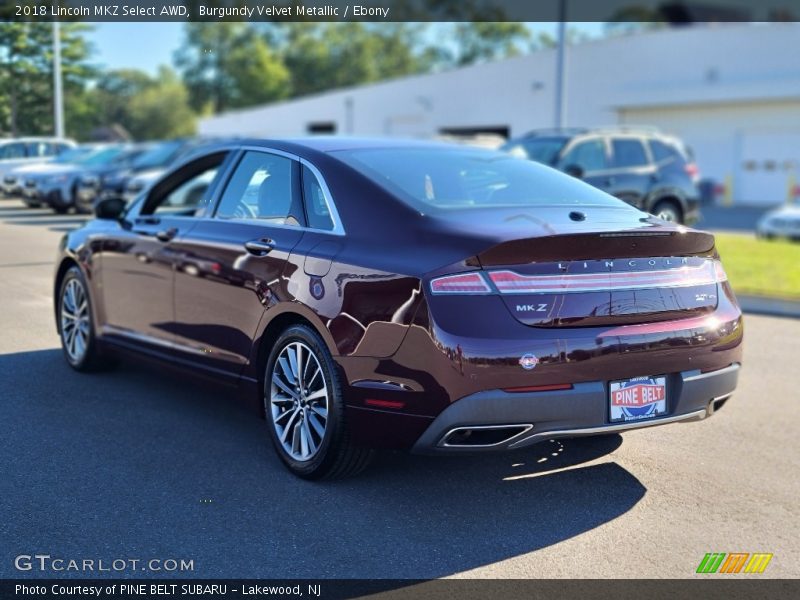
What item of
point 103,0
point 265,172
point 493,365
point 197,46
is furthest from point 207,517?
point 197,46

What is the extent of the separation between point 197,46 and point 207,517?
7994 cm

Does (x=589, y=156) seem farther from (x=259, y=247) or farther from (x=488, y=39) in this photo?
(x=488, y=39)

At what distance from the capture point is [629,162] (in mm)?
15016

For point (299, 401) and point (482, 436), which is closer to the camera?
point (482, 436)

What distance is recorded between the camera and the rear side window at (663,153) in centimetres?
1527

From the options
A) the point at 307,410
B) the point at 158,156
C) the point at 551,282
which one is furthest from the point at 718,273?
the point at 158,156

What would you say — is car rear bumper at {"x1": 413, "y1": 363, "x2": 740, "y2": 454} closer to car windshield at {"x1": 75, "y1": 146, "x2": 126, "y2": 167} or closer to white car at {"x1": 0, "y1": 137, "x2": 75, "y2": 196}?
white car at {"x1": 0, "y1": 137, "x2": 75, "y2": 196}

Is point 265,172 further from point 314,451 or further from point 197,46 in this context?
point 197,46

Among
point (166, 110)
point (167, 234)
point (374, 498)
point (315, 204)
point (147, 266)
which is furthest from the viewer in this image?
point (166, 110)

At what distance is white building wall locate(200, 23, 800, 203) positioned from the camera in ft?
122

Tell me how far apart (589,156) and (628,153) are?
712mm

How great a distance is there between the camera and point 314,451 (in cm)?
475

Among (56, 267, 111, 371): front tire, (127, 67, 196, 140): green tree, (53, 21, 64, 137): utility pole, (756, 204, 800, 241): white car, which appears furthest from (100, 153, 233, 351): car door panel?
(127, 67, 196, 140): green tree

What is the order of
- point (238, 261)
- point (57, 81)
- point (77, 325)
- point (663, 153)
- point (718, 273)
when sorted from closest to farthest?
1. point (718, 273)
2. point (238, 261)
3. point (77, 325)
4. point (57, 81)
5. point (663, 153)
